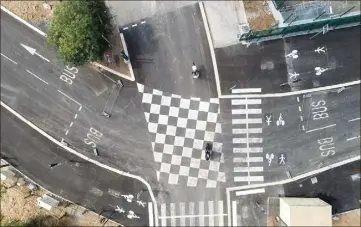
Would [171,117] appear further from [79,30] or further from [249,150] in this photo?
[79,30]

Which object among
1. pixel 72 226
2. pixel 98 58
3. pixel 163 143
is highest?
pixel 98 58

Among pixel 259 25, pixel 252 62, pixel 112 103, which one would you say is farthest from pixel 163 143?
pixel 259 25

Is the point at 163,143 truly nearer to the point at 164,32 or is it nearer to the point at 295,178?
the point at 164,32

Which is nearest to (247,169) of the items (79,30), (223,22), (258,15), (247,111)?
(247,111)

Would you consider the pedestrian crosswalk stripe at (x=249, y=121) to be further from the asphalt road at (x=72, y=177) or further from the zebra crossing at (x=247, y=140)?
the asphalt road at (x=72, y=177)

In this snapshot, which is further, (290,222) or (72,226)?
(72,226)

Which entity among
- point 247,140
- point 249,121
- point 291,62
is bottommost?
point 247,140

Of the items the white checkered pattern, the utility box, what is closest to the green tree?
the white checkered pattern
